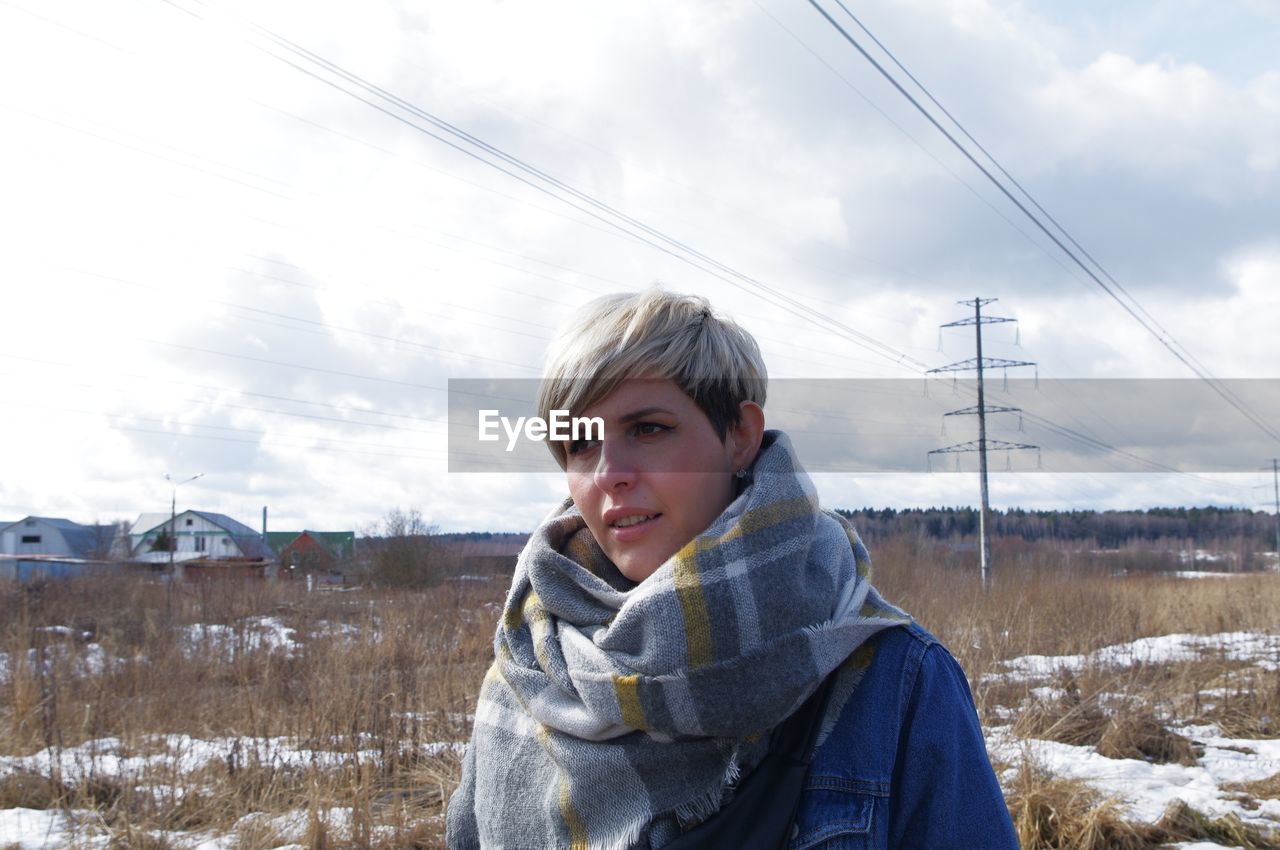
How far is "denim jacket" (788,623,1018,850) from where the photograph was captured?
1.20 m

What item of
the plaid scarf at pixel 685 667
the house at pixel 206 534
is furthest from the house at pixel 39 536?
the plaid scarf at pixel 685 667

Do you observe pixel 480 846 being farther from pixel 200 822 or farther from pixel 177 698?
pixel 177 698

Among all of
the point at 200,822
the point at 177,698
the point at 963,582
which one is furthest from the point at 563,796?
the point at 963,582

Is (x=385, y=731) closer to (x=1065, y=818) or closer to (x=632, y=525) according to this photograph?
(x=1065, y=818)

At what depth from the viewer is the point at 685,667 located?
133 centimetres

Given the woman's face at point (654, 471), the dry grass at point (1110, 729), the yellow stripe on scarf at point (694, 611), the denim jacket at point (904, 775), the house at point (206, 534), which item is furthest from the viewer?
the house at point (206, 534)

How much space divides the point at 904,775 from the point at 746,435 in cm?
59

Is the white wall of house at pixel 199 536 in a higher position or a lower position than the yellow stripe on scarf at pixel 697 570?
lower

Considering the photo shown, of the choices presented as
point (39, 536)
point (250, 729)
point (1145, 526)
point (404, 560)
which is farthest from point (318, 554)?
point (1145, 526)

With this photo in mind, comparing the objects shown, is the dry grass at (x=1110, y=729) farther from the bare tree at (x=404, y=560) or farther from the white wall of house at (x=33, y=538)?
the white wall of house at (x=33, y=538)

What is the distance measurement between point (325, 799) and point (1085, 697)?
6.17 m

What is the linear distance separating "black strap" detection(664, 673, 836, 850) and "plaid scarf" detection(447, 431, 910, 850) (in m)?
0.03

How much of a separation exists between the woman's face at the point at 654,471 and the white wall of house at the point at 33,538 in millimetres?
67686

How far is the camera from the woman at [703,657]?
1246 millimetres
